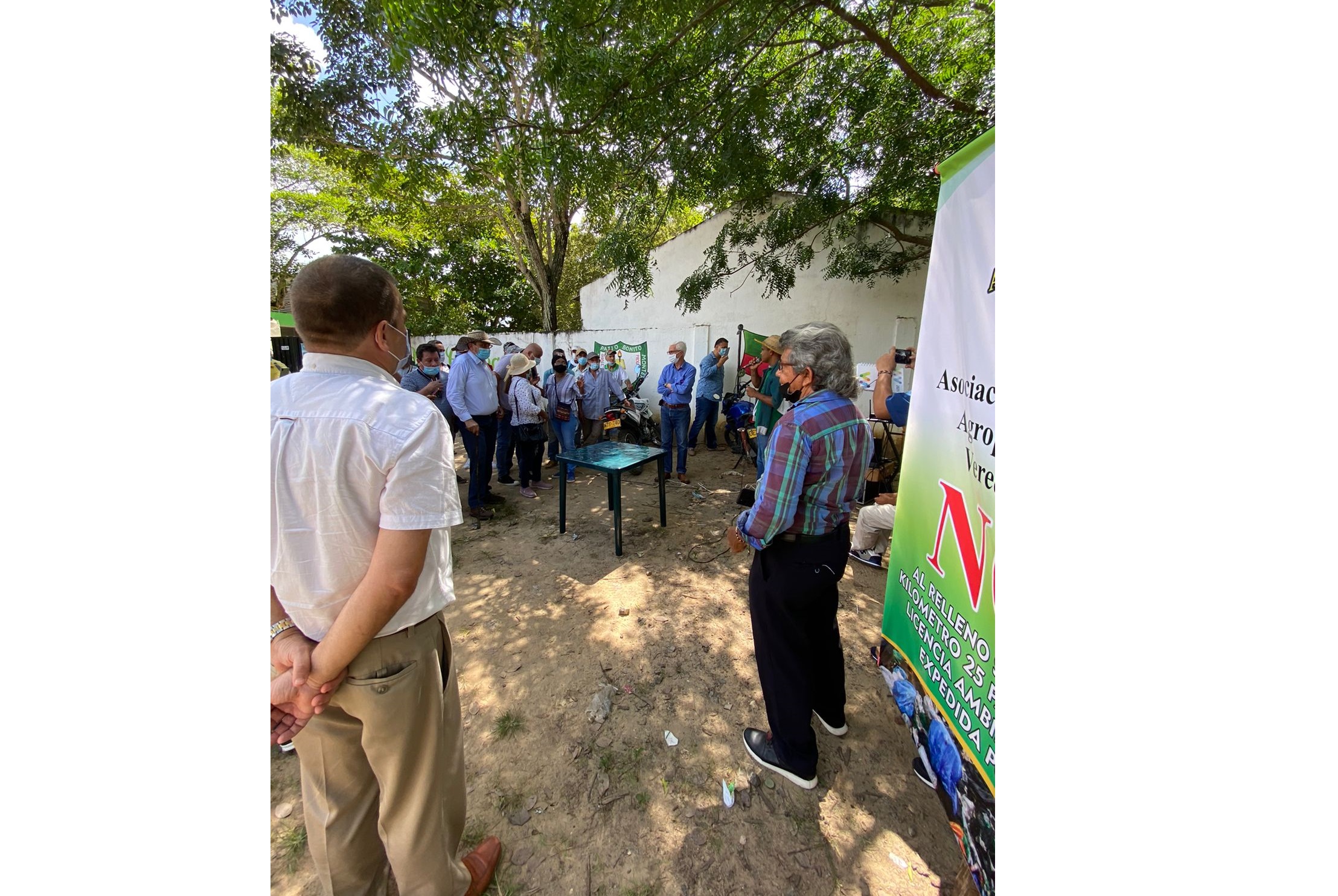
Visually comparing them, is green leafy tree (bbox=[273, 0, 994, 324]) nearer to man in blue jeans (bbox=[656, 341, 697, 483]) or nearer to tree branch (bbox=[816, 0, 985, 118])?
tree branch (bbox=[816, 0, 985, 118])

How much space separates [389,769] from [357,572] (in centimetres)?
61

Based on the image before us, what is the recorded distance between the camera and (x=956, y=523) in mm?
1502

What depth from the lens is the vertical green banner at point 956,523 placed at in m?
1.32

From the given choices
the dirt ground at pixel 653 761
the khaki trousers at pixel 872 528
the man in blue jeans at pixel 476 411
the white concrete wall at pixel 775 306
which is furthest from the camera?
the white concrete wall at pixel 775 306

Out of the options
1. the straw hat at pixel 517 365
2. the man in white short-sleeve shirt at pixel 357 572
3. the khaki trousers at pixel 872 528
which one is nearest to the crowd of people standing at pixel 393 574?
the man in white short-sleeve shirt at pixel 357 572

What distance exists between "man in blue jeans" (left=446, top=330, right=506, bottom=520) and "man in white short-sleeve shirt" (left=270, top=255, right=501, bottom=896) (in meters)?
3.87

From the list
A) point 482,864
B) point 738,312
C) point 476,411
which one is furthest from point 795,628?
point 738,312

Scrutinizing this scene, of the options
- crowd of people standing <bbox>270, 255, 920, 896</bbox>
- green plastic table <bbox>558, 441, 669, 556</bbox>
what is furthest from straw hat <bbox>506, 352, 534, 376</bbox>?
crowd of people standing <bbox>270, 255, 920, 896</bbox>

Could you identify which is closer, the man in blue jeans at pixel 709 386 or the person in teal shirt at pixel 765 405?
the person in teal shirt at pixel 765 405

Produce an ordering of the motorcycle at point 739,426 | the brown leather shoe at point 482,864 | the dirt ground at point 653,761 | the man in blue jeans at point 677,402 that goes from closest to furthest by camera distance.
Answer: the brown leather shoe at point 482,864 → the dirt ground at point 653,761 → the man in blue jeans at point 677,402 → the motorcycle at point 739,426

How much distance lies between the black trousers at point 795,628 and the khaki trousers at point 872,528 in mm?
2087

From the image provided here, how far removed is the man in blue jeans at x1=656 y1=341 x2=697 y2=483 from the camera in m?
6.35

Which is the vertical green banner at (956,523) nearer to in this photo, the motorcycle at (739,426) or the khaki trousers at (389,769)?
the khaki trousers at (389,769)

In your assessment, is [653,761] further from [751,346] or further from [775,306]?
[775,306]
